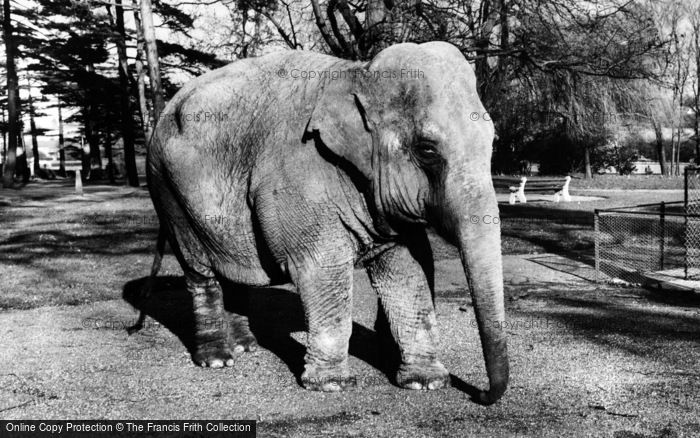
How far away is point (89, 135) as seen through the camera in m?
47.3

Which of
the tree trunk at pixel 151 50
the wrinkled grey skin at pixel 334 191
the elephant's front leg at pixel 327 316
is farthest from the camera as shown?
the tree trunk at pixel 151 50

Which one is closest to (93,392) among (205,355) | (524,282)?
(205,355)

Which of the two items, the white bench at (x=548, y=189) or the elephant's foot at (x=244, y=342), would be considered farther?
the white bench at (x=548, y=189)

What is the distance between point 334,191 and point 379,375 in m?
1.65

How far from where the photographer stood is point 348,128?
4.90m

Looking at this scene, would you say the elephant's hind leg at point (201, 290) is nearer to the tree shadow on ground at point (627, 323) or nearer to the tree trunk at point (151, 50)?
the tree shadow on ground at point (627, 323)

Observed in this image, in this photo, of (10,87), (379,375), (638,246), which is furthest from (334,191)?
(10,87)

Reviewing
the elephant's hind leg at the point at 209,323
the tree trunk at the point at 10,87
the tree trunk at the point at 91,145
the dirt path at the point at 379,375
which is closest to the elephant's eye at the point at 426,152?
the dirt path at the point at 379,375

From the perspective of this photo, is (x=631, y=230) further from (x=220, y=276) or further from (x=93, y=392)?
(x=93, y=392)

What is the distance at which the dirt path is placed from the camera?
4746 mm

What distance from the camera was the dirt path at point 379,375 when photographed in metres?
4.75

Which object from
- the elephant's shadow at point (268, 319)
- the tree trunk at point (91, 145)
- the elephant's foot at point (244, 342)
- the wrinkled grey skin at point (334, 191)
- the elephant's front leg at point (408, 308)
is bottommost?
the elephant's shadow at point (268, 319)

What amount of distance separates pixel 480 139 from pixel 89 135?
153 ft

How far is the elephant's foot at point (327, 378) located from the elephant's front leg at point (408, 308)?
44 cm
